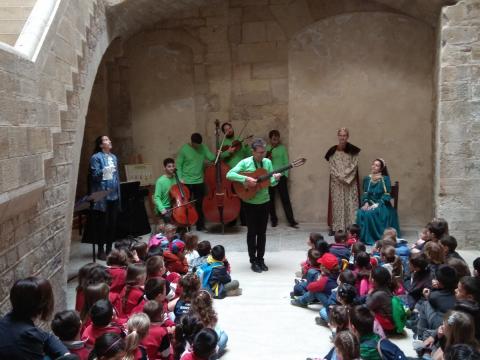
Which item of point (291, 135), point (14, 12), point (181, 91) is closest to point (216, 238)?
point (291, 135)

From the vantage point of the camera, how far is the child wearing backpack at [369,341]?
117 inches

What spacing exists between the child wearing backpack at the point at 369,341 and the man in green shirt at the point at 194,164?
16.6 feet

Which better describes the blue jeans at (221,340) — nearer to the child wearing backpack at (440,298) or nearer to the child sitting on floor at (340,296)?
the child sitting on floor at (340,296)

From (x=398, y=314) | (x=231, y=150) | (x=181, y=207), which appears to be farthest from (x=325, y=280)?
(x=231, y=150)

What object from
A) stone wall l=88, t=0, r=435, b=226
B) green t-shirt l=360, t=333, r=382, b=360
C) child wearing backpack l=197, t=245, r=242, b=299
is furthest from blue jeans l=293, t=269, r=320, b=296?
stone wall l=88, t=0, r=435, b=226

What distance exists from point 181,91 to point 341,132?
9.28 ft

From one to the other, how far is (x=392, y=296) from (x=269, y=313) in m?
1.16

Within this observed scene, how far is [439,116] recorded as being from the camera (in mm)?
6539

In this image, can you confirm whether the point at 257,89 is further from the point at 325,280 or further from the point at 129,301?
the point at 129,301

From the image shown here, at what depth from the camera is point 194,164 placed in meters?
8.04

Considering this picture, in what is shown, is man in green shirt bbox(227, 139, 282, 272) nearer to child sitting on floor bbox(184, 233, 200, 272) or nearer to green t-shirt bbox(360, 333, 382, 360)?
child sitting on floor bbox(184, 233, 200, 272)

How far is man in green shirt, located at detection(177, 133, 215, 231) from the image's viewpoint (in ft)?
26.2

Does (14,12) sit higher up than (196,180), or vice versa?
(14,12)

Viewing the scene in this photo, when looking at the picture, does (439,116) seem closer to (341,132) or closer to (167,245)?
(341,132)
